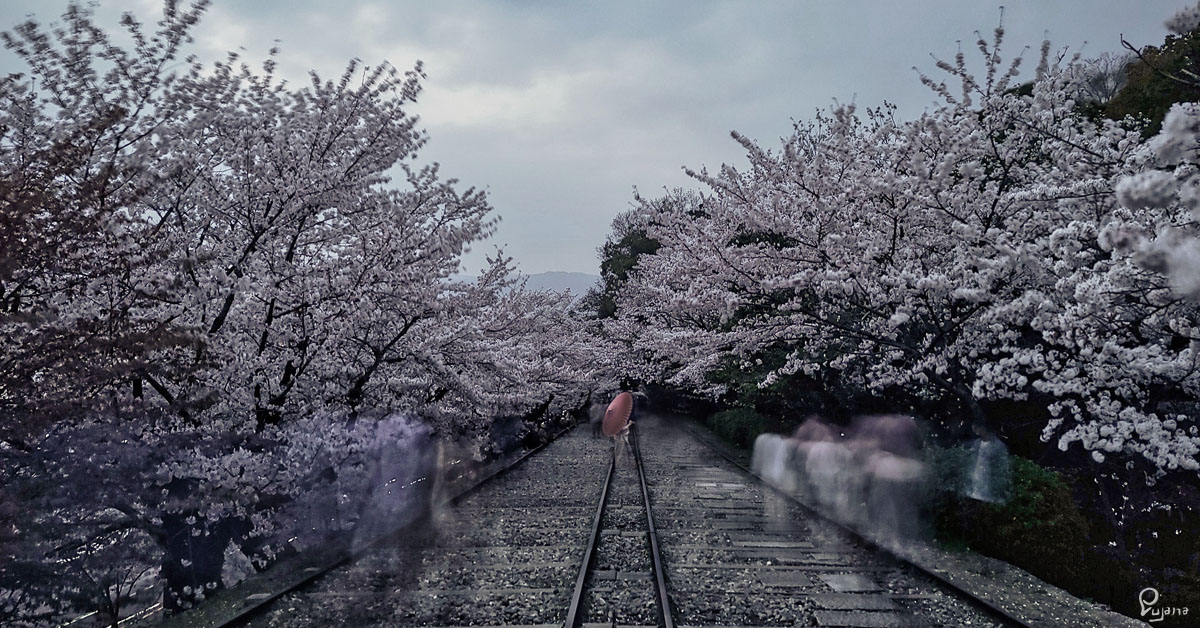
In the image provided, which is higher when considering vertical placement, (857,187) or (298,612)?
(857,187)

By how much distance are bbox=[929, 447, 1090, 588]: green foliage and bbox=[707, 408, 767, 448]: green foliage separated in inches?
504

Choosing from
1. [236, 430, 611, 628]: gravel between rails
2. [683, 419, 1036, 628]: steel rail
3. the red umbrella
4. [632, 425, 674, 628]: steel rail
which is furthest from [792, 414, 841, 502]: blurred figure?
[236, 430, 611, 628]: gravel between rails

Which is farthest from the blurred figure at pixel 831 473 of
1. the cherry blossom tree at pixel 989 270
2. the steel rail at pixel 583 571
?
the steel rail at pixel 583 571

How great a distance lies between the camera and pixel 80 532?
731cm

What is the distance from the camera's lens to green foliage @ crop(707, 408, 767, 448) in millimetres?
25391

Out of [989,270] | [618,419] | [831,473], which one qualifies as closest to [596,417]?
[618,419]

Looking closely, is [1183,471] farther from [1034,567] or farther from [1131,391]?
[1034,567]

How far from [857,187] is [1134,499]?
506 centimetres

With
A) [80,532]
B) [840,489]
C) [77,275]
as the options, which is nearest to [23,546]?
[80,532]

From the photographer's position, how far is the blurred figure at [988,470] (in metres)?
9.90

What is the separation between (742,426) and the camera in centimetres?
2675

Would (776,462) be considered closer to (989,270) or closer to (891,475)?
(891,475)

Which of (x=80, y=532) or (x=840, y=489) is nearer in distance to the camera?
(x=80, y=532)

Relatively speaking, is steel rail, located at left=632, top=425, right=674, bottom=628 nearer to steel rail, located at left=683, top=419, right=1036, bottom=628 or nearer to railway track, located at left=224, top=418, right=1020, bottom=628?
railway track, located at left=224, top=418, right=1020, bottom=628
